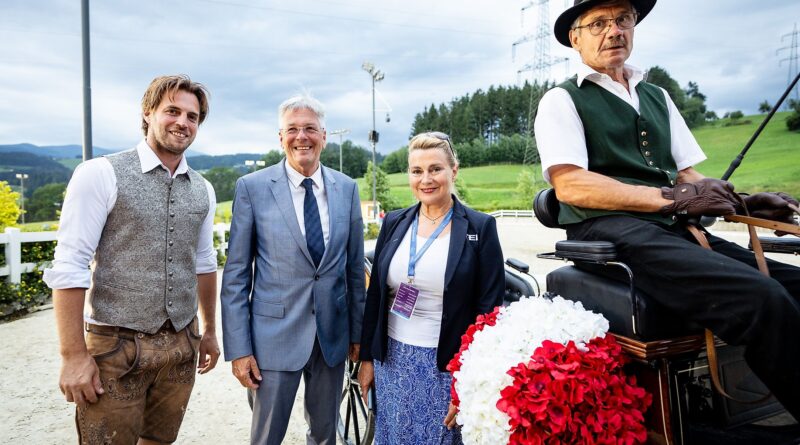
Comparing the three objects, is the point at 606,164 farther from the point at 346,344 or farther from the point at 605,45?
the point at 346,344

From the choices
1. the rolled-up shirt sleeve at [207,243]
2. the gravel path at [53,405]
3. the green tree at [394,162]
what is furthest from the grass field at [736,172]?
the rolled-up shirt sleeve at [207,243]

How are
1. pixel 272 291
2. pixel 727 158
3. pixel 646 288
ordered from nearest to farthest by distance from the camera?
pixel 646 288 → pixel 272 291 → pixel 727 158

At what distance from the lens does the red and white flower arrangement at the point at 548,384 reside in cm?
154

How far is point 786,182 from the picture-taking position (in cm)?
3108

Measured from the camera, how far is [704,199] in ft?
5.65

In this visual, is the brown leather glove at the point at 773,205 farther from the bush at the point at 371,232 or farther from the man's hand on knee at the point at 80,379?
the bush at the point at 371,232

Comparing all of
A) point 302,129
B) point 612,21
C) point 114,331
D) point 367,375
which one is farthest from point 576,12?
point 114,331

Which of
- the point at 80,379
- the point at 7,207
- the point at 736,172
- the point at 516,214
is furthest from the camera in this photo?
the point at 736,172

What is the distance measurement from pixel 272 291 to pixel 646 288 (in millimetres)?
1796

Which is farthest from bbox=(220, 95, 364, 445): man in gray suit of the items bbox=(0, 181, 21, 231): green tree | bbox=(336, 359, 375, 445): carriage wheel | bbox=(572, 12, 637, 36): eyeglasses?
bbox=(0, 181, 21, 231): green tree

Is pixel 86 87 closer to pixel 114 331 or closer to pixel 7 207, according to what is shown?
pixel 7 207

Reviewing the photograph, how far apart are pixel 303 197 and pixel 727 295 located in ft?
6.63

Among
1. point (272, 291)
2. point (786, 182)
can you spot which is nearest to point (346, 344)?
point (272, 291)

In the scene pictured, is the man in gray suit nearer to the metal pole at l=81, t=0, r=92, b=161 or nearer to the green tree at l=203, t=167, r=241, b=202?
the metal pole at l=81, t=0, r=92, b=161
